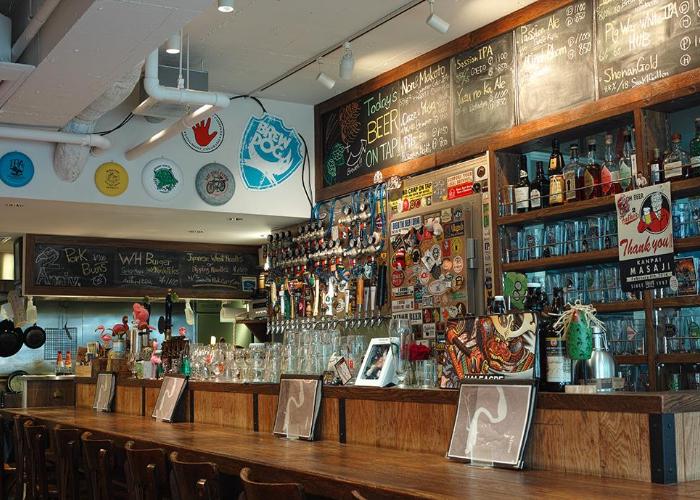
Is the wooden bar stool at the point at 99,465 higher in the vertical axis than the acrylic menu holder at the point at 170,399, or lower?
lower

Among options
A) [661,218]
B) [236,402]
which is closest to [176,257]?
[236,402]

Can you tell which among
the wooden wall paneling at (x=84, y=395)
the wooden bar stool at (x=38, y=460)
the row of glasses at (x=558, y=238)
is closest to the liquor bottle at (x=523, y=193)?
the row of glasses at (x=558, y=238)

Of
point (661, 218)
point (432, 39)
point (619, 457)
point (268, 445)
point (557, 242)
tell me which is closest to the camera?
point (619, 457)

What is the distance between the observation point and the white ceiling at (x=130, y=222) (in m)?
7.68

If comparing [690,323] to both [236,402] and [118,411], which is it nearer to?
[236,402]

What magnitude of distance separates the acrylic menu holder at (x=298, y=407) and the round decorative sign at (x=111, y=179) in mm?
3640

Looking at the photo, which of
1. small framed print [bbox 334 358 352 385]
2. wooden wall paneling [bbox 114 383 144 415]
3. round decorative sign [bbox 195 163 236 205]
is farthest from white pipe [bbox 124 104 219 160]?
small framed print [bbox 334 358 352 385]

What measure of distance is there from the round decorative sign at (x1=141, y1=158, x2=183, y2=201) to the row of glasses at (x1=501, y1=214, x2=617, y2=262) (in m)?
3.01

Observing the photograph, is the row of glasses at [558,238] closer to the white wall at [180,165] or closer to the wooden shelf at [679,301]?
the wooden shelf at [679,301]

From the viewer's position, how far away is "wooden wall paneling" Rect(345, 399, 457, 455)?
331cm

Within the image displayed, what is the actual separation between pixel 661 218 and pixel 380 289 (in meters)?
2.81

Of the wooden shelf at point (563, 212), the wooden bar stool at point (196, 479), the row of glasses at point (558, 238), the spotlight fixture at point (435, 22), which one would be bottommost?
the wooden bar stool at point (196, 479)

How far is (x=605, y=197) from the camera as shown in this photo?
5238 millimetres

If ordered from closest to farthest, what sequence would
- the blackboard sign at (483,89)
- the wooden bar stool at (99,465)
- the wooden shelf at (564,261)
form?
the wooden bar stool at (99,465) < the wooden shelf at (564,261) < the blackboard sign at (483,89)
